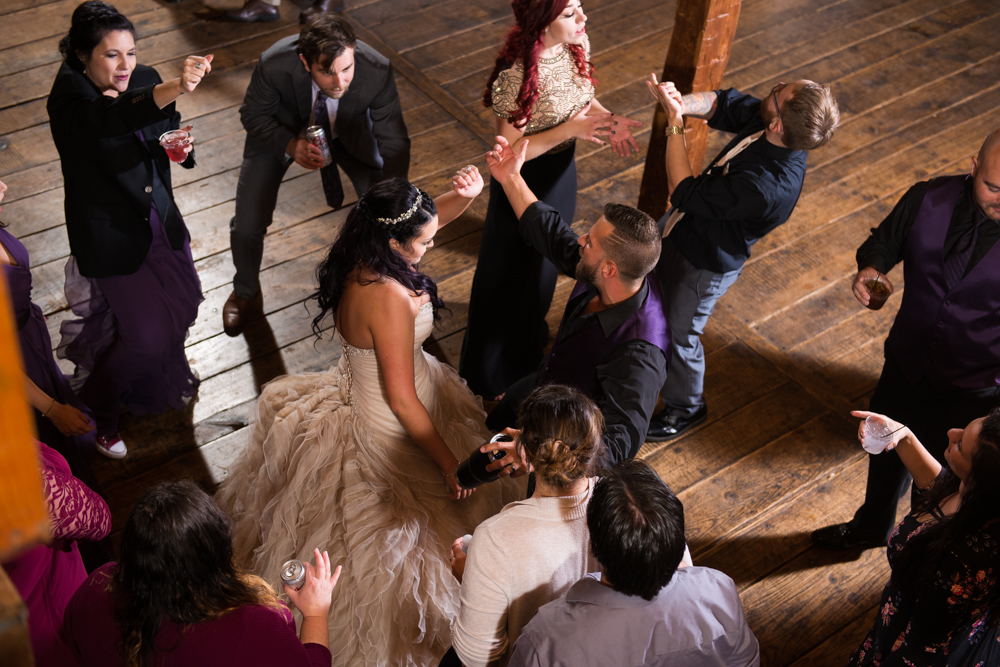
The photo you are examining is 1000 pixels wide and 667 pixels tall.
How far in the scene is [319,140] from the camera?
2879mm

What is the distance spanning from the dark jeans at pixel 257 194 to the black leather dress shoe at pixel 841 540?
7.35ft

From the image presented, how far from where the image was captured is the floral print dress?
1.51 m

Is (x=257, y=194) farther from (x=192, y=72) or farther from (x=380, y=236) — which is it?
(x=380, y=236)

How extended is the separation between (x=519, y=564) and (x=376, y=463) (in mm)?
957

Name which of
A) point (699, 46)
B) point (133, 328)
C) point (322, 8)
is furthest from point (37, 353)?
point (322, 8)

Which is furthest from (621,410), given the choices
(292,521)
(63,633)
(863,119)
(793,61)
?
(793,61)

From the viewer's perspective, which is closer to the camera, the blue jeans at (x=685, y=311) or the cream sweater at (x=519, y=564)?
the cream sweater at (x=519, y=564)

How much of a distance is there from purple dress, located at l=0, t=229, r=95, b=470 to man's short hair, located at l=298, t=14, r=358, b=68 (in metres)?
1.18

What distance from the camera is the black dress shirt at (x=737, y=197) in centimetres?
243

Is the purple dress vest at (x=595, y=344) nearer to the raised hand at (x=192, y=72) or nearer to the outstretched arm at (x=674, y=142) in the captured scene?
the outstretched arm at (x=674, y=142)

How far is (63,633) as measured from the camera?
1736 millimetres

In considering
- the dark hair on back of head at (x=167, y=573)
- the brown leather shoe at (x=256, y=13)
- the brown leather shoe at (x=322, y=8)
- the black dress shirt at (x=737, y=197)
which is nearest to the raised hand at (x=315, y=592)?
the dark hair on back of head at (x=167, y=573)

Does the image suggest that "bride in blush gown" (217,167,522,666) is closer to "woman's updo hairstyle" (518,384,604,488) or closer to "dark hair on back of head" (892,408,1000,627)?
"woman's updo hairstyle" (518,384,604,488)

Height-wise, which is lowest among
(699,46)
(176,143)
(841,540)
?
(841,540)
